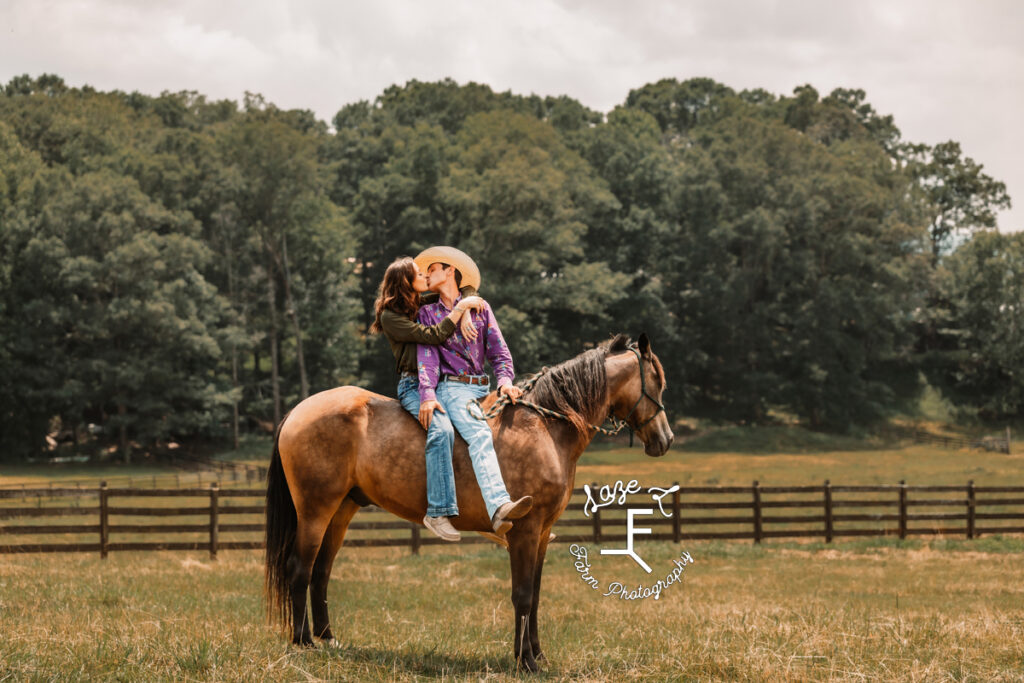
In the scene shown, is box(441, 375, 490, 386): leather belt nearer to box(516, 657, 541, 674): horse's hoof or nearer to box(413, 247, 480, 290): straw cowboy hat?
box(413, 247, 480, 290): straw cowboy hat

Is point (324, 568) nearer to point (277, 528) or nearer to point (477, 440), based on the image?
point (277, 528)

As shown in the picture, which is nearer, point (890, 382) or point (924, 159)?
point (890, 382)

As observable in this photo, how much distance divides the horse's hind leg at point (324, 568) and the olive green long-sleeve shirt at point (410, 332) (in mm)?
1205

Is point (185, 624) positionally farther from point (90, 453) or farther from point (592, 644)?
point (90, 453)

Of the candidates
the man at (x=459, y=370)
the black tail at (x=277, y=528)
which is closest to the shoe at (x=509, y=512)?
the man at (x=459, y=370)

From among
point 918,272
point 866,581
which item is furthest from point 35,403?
point 918,272

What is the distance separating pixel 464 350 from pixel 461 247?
1771 inches

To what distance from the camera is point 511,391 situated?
5680 mm

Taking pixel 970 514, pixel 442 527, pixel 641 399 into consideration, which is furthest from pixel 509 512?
pixel 970 514

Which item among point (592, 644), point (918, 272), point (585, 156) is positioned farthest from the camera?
point (585, 156)

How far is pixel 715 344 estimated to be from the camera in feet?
197

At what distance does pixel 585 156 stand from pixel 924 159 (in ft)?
110

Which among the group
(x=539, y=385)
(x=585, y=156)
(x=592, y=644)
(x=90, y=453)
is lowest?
(x=90, y=453)

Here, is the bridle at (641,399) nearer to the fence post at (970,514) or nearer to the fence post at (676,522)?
the fence post at (676,522)
